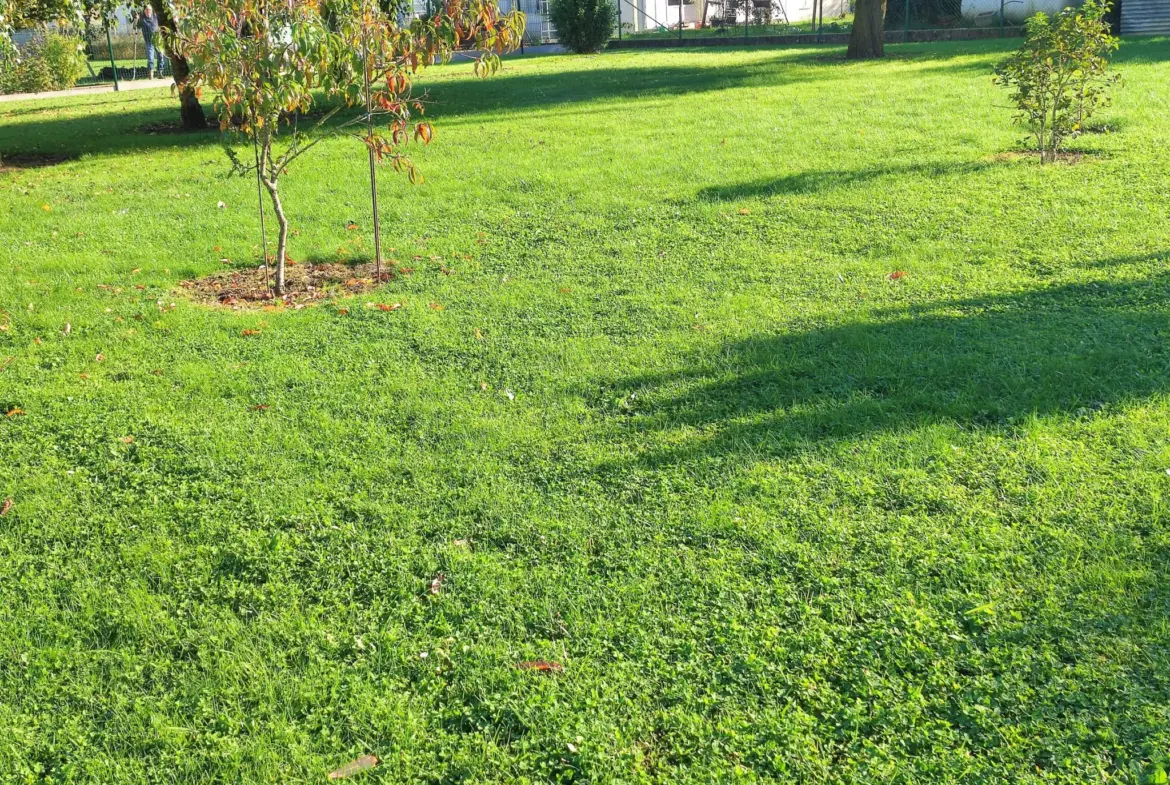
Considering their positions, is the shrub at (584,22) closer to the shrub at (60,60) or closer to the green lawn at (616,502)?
the shrub at (60,60)

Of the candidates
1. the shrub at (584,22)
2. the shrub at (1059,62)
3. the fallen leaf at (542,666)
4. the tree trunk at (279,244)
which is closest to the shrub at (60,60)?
the shrub at (584,22)

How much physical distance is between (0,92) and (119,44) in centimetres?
1269

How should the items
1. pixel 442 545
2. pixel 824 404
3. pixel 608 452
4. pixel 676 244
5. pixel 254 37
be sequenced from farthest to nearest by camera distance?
1. pixel 676 244
2. pixel 254 37
3. pixel 824 404
4. pixel 608 452
5. pixel 442 545

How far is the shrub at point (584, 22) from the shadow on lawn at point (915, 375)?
22816 millimetres

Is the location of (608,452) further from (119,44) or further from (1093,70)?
(119,44)

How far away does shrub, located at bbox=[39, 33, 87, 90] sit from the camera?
24.0m

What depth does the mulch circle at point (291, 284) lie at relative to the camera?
21.3ft

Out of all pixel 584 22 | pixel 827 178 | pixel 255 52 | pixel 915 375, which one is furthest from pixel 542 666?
pixel 584 22

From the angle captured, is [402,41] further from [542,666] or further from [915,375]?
[542,666]

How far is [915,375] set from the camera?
468 cm

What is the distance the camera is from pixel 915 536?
135 inches

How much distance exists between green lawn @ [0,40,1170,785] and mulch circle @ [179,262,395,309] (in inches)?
8.7

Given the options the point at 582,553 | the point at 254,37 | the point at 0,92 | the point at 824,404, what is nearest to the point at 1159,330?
the point at 824,404

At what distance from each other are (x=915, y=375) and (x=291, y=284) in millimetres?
4322
